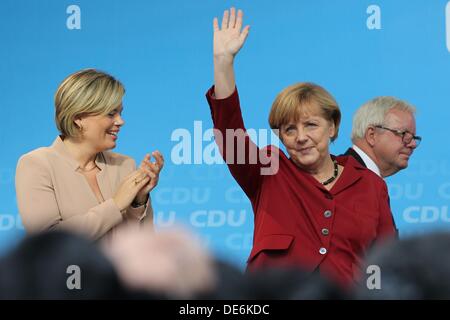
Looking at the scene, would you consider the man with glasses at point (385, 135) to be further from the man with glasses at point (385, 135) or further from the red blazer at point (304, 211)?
the red blazer at point (304, 211)

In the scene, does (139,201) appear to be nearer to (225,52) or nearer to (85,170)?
(85,170)

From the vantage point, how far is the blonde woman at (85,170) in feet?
6.65

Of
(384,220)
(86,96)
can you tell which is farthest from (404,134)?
(86,96)

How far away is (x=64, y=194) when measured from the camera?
2.08m

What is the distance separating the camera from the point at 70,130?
2.13m

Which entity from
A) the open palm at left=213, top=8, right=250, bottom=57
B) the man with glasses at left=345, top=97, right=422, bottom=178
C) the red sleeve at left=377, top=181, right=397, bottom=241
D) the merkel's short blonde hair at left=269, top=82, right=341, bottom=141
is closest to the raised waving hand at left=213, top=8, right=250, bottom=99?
the open palm at left=213, top=8, right=250, bottom=57

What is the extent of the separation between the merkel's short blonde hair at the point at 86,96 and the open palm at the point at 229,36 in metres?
0.34

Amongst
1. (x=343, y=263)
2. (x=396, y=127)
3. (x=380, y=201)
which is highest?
(x=396, y=127)

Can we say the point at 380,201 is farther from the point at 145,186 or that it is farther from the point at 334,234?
the point at 145,186

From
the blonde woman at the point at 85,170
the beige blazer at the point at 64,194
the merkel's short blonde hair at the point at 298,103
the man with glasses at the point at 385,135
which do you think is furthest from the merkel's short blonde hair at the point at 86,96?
the man with glasses at the point at 385,135

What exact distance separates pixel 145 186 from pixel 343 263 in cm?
59

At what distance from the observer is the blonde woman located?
2.03 meters

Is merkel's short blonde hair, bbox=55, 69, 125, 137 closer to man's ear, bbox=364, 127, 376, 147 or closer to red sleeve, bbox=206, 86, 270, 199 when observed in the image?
red sleeve, bbox=206, 86, 270, 199
